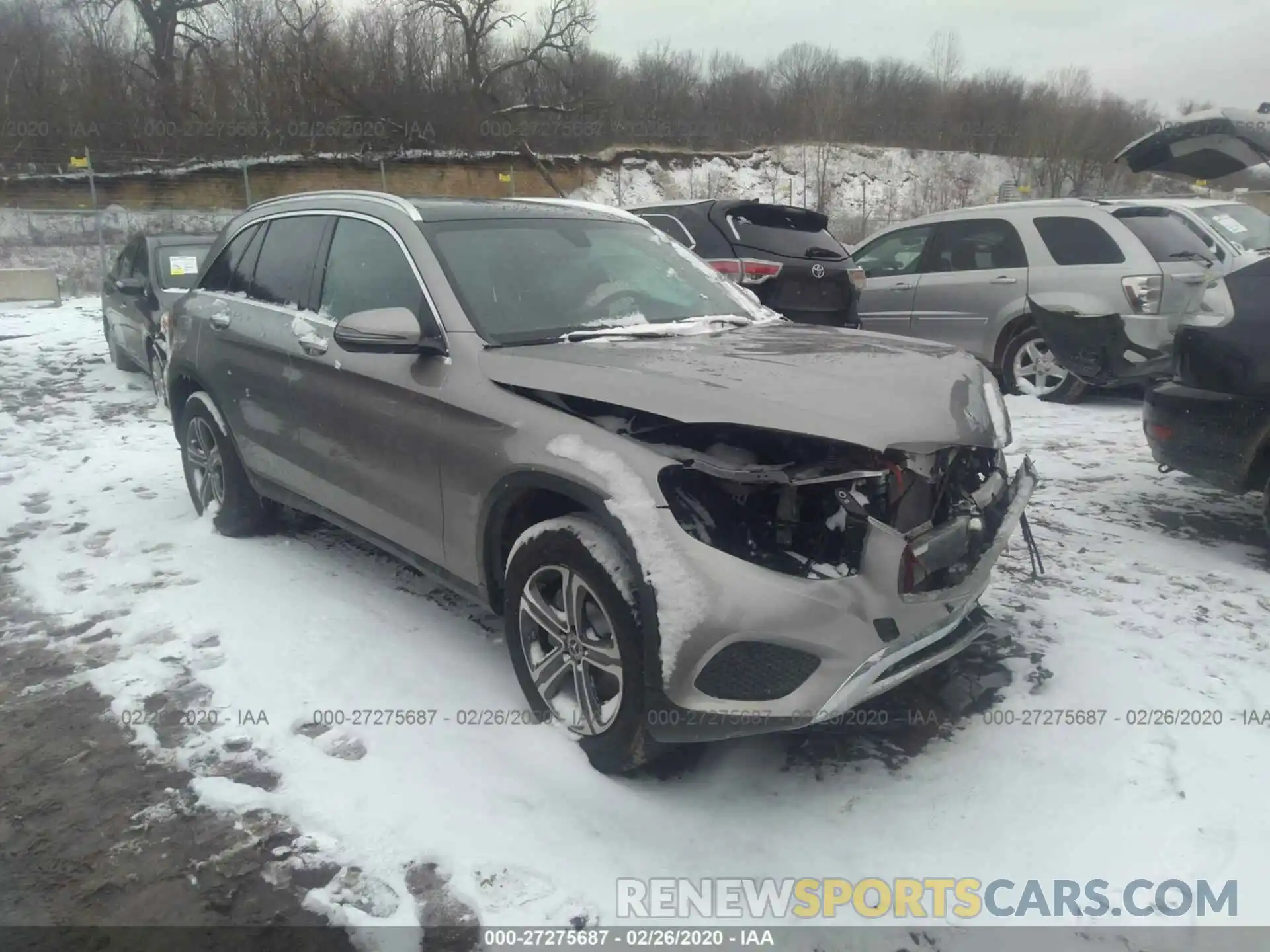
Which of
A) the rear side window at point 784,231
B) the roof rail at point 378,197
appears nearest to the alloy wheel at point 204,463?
the roof rail at point 378,197

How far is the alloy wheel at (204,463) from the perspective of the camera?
486 centimetres

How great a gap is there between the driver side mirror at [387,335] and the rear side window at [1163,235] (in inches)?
252

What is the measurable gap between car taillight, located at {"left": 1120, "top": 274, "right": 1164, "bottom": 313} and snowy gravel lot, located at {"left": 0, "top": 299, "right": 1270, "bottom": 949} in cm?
243

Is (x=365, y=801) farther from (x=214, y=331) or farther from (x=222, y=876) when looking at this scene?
(x=214, y=331)

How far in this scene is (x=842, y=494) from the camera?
2537 mm

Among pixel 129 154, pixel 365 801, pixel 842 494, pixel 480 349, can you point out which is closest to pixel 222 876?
pixel 365 801

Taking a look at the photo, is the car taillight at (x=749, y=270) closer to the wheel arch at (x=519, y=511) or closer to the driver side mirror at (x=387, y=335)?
the driver side mirror at (x=387, y=335)

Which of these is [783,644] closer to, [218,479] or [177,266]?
[218,479]

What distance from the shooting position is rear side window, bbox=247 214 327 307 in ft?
13.4

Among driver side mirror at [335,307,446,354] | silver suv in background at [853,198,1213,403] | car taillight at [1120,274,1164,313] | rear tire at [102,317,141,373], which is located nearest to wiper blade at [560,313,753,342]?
driver side mirror at [335,307,446,354]

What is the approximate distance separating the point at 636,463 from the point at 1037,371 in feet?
21.1

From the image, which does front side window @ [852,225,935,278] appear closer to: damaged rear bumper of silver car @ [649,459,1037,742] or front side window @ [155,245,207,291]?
front side window @ [155,245,207,291]

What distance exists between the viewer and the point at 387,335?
309 cm

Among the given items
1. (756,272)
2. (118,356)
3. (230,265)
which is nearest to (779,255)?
(756,272)
